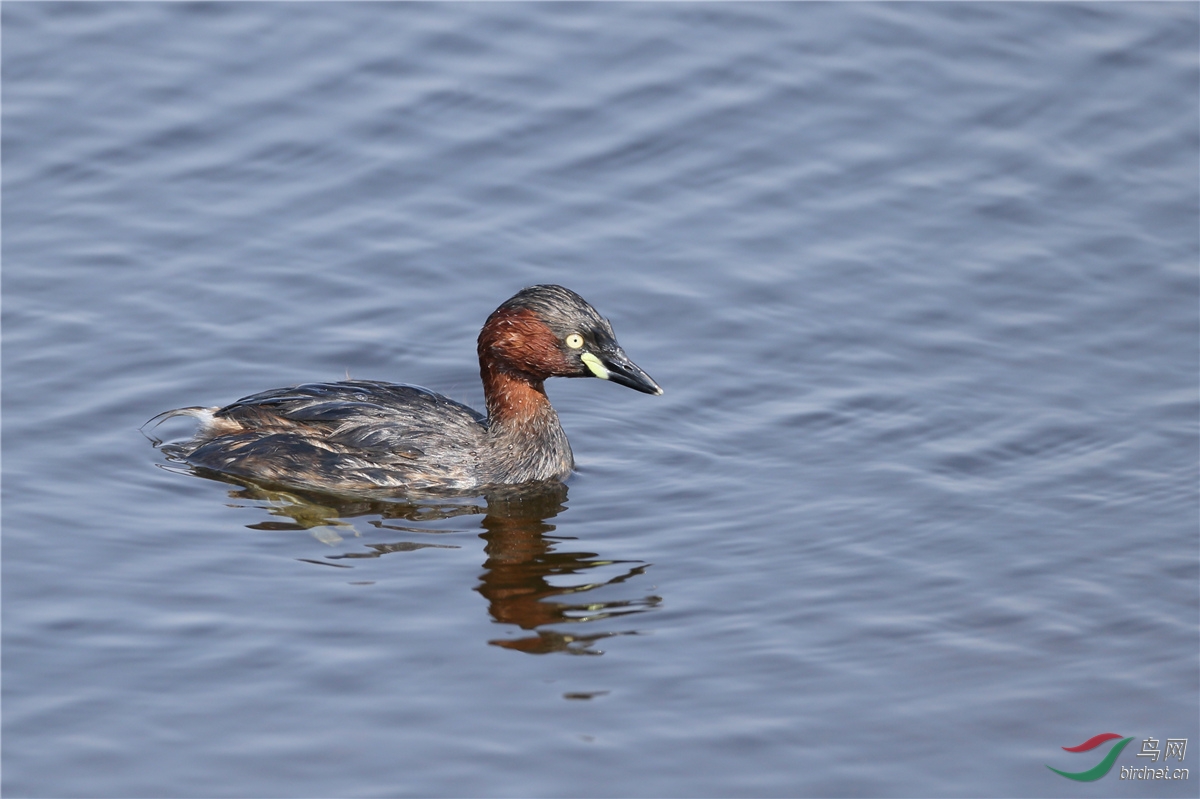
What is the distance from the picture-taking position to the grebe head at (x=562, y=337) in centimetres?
A: 1012

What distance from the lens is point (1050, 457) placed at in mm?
10141

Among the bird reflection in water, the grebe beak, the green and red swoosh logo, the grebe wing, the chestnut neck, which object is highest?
the grebe beak

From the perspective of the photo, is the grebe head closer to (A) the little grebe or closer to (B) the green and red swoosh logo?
(A) the little grebe

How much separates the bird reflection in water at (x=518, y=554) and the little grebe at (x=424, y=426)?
0.41 ft

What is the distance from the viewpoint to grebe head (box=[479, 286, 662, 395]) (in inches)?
398

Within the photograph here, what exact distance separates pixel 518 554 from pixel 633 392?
244 centimetres

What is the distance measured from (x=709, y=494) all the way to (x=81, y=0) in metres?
8.42

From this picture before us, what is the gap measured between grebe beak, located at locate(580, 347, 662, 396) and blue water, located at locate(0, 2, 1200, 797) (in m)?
0.53

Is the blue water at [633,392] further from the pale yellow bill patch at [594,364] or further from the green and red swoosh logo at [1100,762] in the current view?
the pale yellow bill patch at [594,364]

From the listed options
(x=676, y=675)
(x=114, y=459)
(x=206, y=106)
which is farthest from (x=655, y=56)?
(x=676, y=675)

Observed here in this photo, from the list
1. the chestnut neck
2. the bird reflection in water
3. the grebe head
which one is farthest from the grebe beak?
the bird reflection in water

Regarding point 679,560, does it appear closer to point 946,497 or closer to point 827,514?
point 827,514

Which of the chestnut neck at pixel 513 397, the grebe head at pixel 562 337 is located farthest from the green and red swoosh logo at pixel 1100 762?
the chestnut neck at pixel 513 397

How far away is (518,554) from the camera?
9.26 meters
